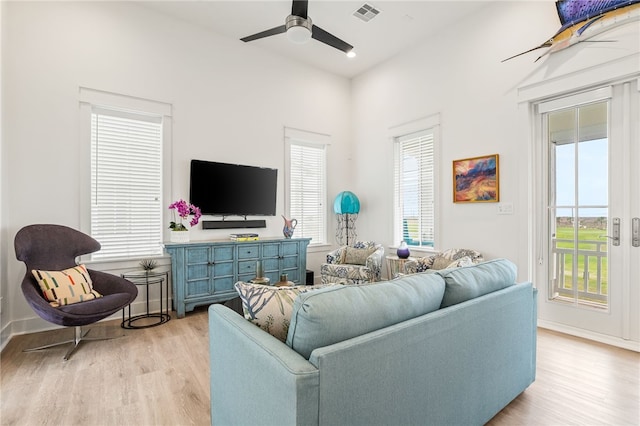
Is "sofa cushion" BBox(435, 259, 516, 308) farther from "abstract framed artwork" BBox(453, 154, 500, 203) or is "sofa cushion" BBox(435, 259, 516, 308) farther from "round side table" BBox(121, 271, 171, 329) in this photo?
"round side table" BBox(121, 271, 171, 329)

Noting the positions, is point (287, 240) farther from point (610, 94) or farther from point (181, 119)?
point (610, 94)

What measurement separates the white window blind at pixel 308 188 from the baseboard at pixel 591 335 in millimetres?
3203

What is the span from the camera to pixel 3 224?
2.97 meters

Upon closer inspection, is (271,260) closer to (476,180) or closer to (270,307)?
(476,180)

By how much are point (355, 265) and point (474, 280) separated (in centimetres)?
283

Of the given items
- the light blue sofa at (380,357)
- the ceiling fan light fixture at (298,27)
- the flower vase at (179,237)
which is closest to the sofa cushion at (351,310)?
the light blue sofa at (380,357)

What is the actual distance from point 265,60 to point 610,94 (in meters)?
4.15

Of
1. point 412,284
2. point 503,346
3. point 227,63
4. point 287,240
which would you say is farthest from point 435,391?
point 227,63

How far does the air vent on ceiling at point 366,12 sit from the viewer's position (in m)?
3.83

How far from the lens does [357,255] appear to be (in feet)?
15.3

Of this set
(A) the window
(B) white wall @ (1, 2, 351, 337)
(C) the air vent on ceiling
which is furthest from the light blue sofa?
(A) the window

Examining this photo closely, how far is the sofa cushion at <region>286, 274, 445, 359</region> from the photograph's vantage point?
1.12m

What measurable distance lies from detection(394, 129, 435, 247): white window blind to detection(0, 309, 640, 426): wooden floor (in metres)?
1.99

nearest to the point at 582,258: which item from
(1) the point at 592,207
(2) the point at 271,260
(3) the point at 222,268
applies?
(1) the point at 592,207
